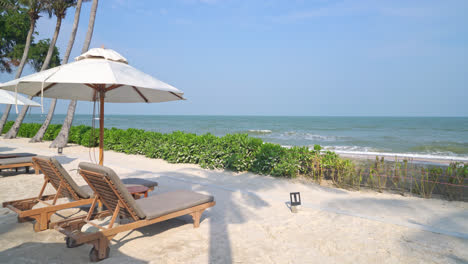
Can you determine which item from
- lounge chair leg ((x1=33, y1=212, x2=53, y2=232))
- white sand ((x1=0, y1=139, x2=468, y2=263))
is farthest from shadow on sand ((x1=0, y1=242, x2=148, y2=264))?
lounge chair leg ((x1=33, y1=212, x2=53, y2=232))

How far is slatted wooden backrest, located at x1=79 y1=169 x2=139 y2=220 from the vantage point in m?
3.12

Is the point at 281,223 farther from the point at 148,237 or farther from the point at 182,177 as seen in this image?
the point at 182,177

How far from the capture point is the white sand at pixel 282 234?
3.21m

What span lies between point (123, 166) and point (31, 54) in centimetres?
1616

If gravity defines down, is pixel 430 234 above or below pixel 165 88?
below

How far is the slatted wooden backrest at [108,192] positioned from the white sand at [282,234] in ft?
1.39

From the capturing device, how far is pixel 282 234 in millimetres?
3904

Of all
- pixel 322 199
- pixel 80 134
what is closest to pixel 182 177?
pixel 322 199

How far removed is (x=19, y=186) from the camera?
6289 millimetres

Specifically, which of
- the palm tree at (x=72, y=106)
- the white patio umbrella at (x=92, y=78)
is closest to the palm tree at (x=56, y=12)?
the palm tree at (x=72, y=106)

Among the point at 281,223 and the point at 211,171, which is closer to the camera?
the point at 281,223

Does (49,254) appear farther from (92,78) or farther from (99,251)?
(92,78)

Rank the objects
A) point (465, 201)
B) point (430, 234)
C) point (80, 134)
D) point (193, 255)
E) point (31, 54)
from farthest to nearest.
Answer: point (31, 54) < point (80, 134) < point (465, 201) < point (430, 234) < point (193, 255)

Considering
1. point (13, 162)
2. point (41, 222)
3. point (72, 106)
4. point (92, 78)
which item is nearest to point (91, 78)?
point (92, 78)
